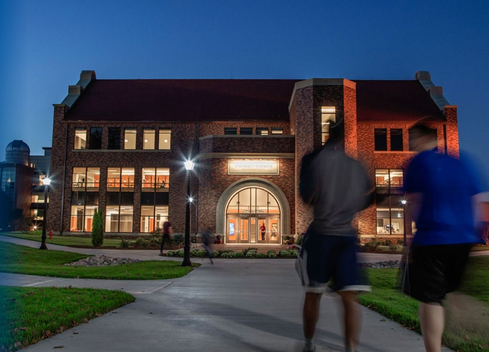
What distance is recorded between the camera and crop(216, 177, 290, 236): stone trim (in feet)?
101

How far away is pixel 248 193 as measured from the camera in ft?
104

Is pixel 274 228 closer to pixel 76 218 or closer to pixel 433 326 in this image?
pixel 76 218

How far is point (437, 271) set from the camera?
127 inches

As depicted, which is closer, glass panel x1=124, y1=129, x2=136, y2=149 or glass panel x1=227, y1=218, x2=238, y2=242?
glass panel x1=227, y1=218, x2=238, y2=242

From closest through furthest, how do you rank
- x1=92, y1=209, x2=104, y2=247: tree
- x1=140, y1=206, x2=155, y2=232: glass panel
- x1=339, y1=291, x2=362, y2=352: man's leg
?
x1=339, y1=291, x2=362, y2=352: man's leg
x1=92, y1=209, x2=104, y2=247: tree
x1=140, y1=206, x2=155, y2=232: glass panel

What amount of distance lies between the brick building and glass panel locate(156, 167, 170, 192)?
0.09 m

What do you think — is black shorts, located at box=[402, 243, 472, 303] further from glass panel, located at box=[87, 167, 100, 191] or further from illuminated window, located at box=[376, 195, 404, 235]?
glass panel, located at box=[87, 167, 100, 191]

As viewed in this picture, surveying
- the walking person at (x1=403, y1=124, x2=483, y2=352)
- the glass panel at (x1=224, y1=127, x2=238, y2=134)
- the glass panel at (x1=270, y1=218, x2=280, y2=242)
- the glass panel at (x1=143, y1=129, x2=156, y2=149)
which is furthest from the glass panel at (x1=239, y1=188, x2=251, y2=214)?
the walking person at (x1=403, y1=124, x2=483, y2=352)

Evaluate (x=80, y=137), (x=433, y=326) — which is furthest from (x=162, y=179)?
(x=433, y=326)

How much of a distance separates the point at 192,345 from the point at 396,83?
4057 cm

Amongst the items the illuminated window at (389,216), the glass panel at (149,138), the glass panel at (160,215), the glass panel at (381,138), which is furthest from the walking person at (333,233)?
the glass panel at (149,138)

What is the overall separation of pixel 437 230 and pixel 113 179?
34504mm

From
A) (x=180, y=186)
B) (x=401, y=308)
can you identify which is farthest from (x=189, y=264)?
(x=180, y=186)

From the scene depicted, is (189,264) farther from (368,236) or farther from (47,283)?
(368,236)
